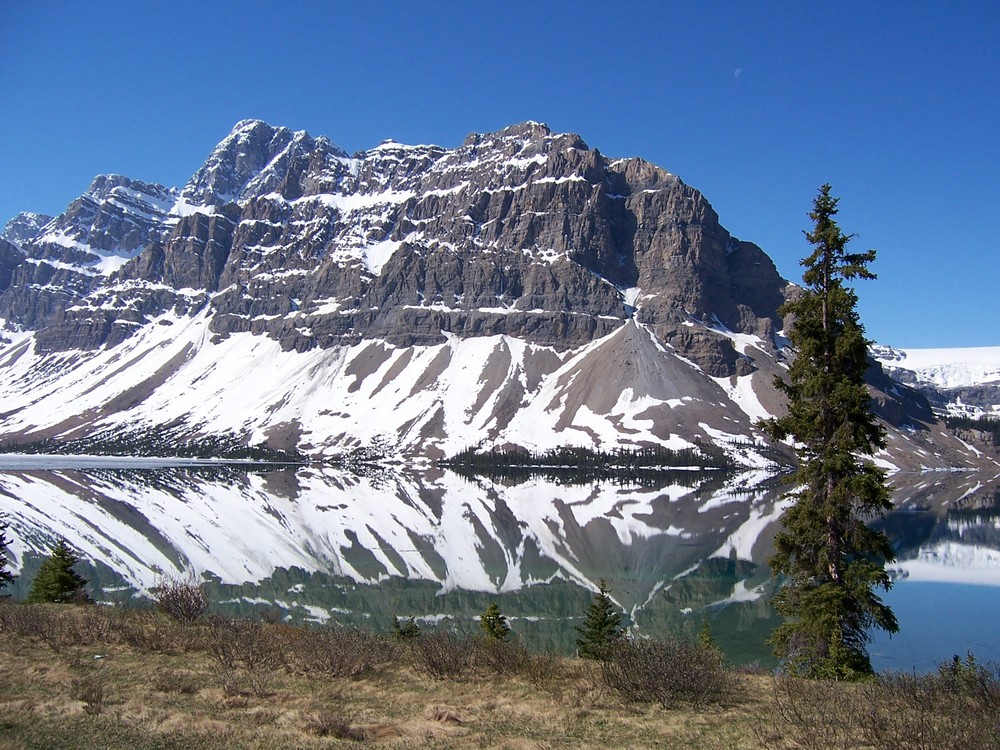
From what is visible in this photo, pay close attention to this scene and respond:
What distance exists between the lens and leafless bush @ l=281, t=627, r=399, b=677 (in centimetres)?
1661

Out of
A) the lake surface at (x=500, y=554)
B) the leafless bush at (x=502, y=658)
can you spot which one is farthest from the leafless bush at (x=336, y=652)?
the lake surface at (x=500, y=554)

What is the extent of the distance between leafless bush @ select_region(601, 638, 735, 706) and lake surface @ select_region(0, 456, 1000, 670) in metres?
24.9

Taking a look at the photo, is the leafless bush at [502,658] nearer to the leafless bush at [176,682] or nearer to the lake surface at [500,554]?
the leafless bush at [176,682]

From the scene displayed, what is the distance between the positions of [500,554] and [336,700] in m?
63.4

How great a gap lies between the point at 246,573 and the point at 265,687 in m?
52.7

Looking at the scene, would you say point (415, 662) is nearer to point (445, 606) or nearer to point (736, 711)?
point (736, 711)

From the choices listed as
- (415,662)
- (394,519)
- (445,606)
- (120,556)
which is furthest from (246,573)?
(415,662)

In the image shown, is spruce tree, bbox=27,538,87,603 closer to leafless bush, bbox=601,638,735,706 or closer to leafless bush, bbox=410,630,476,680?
leafless bush, bbox=410,630,476,680

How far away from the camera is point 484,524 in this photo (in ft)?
323

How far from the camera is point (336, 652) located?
55.9 ft

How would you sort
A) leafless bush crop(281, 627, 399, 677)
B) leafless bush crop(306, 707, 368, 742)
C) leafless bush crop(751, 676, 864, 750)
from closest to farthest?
leafless bush crop(751, 676, 864, 750) → leafless bush crop(306, 707, 368, 742) → leafless bush crop(281, 627, 399, 677)

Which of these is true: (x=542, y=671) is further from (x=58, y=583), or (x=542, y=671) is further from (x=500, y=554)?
(x=500, y=554)

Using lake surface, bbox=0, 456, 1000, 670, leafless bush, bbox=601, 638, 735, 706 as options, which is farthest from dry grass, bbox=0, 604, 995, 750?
lake surface, bbox=0, 456, 1000, 670

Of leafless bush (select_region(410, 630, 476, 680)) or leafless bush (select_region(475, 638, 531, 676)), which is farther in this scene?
leafless bush (select_region(475, 638, 531, 676))
